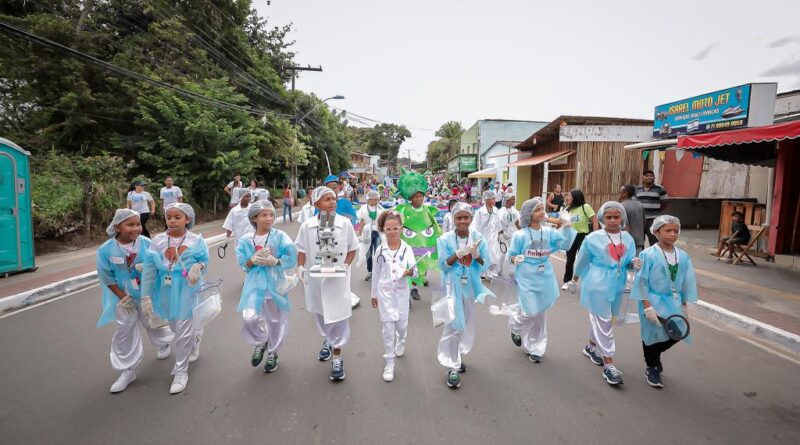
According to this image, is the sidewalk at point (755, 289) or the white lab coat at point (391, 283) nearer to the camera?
the white lab coat at point (391, 283)

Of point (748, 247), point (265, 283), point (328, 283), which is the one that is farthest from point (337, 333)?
point (748, 247)

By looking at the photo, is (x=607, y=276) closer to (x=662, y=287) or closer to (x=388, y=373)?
(x=662, y=287)

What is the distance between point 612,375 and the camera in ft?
11.0

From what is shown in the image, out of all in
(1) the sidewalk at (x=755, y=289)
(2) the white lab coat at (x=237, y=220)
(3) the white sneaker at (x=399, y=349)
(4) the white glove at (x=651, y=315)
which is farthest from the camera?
(2) the white lab coat at (x=237, y=220)

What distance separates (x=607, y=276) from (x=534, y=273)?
0.64 m

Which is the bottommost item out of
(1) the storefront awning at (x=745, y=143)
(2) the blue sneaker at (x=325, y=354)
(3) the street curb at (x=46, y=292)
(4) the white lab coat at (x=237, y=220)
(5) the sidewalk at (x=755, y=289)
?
(3) the street curb at (x=46, y=292)

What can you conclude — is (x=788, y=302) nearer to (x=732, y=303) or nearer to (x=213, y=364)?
(x=732, y=303)

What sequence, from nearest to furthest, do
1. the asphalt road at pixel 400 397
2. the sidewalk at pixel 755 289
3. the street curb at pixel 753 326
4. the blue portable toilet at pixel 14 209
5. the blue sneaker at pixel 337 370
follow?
the asphalt road at pixel 400 397
the blue sneaker at pixel 337 370
the street curb at pixel 753 326
the sidewalk at pixel 755 289
the blue portable toilet at pixel 14 209

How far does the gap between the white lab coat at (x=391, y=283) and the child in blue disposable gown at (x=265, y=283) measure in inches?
32.1

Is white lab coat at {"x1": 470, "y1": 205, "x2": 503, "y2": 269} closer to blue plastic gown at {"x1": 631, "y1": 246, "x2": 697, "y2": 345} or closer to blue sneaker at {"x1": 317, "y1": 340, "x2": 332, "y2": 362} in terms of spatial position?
blue plastic gown at {"x1": 631, "y1": 246, "x2": 697, "y2": 345}

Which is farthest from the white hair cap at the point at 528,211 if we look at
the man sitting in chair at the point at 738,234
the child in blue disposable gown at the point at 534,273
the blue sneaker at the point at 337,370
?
the man sitting in chair at the point at 738,234

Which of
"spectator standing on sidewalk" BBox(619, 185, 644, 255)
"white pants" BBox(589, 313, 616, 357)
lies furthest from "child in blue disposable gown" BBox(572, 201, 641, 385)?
"spectator standing on sidewalk" BBox(619, 185, 644, 255)

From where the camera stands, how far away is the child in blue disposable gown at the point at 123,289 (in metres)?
3.33

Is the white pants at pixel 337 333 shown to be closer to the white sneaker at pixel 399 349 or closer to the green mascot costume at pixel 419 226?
the white sneaker at pixel 399 349
